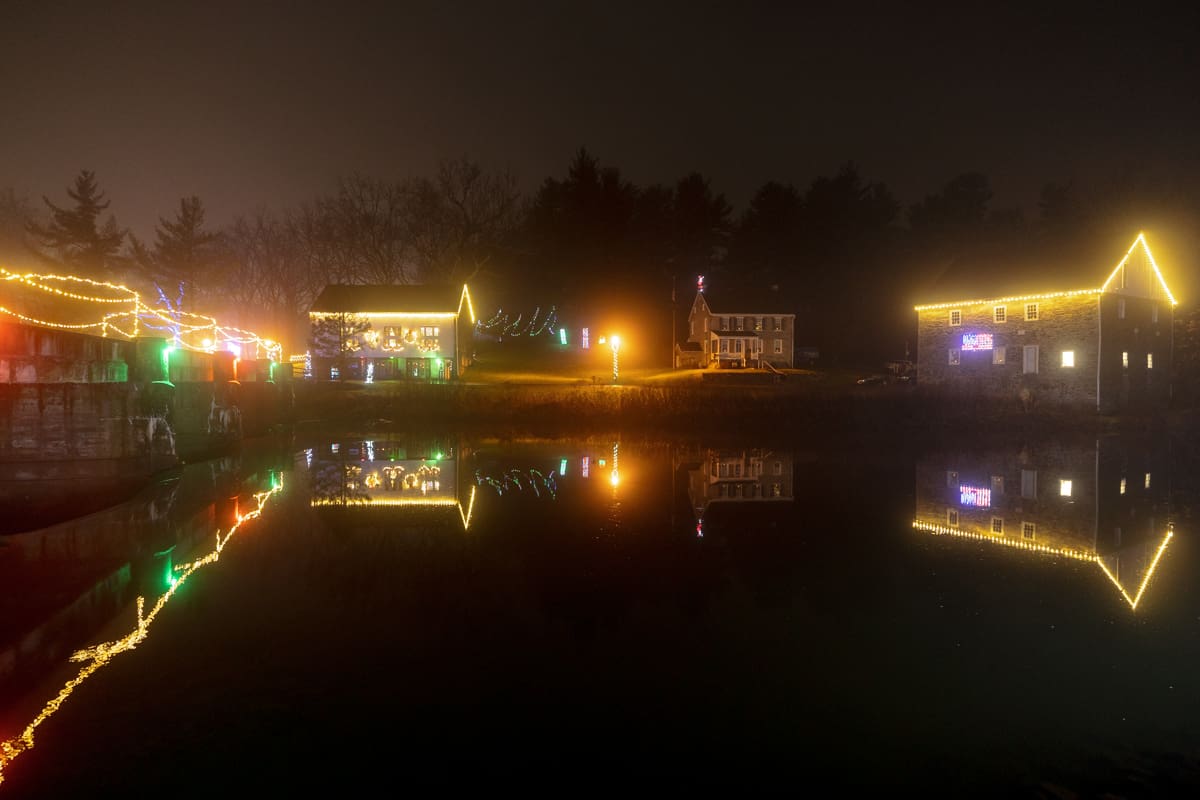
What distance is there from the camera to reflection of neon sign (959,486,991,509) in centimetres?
1884

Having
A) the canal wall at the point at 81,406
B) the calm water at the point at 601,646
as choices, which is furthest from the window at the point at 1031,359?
the canal wall at the point at 81,406

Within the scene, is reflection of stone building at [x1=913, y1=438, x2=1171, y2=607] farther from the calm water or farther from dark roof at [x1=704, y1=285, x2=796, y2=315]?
dark roof at [x1=704, y1=285, x2=796, y2=315]

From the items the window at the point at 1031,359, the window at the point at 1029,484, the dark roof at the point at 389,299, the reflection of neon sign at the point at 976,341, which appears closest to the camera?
the window at the point at 1029,484

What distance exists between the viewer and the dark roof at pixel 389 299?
5175 cm

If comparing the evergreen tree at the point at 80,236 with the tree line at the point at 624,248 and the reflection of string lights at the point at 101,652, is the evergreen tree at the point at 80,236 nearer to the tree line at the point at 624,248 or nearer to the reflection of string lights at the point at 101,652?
the tree line at the point at 624,248

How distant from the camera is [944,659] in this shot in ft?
28.7

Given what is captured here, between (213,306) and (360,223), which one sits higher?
(360,223)

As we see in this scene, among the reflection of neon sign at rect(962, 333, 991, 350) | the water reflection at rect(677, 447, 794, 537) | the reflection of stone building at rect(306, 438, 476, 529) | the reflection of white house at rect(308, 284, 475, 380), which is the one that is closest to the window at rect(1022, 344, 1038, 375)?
the reflection of neon sign at rect(962, 333, 991, 350)

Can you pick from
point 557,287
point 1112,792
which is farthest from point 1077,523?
point 557,287

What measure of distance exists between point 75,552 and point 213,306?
2593 inches

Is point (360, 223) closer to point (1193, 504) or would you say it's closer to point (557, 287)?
point (557, 287)

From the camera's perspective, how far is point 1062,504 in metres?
19.0

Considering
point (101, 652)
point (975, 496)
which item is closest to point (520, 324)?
point (975, 496)

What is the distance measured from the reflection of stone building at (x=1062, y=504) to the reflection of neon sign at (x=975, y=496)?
0.03 metres
